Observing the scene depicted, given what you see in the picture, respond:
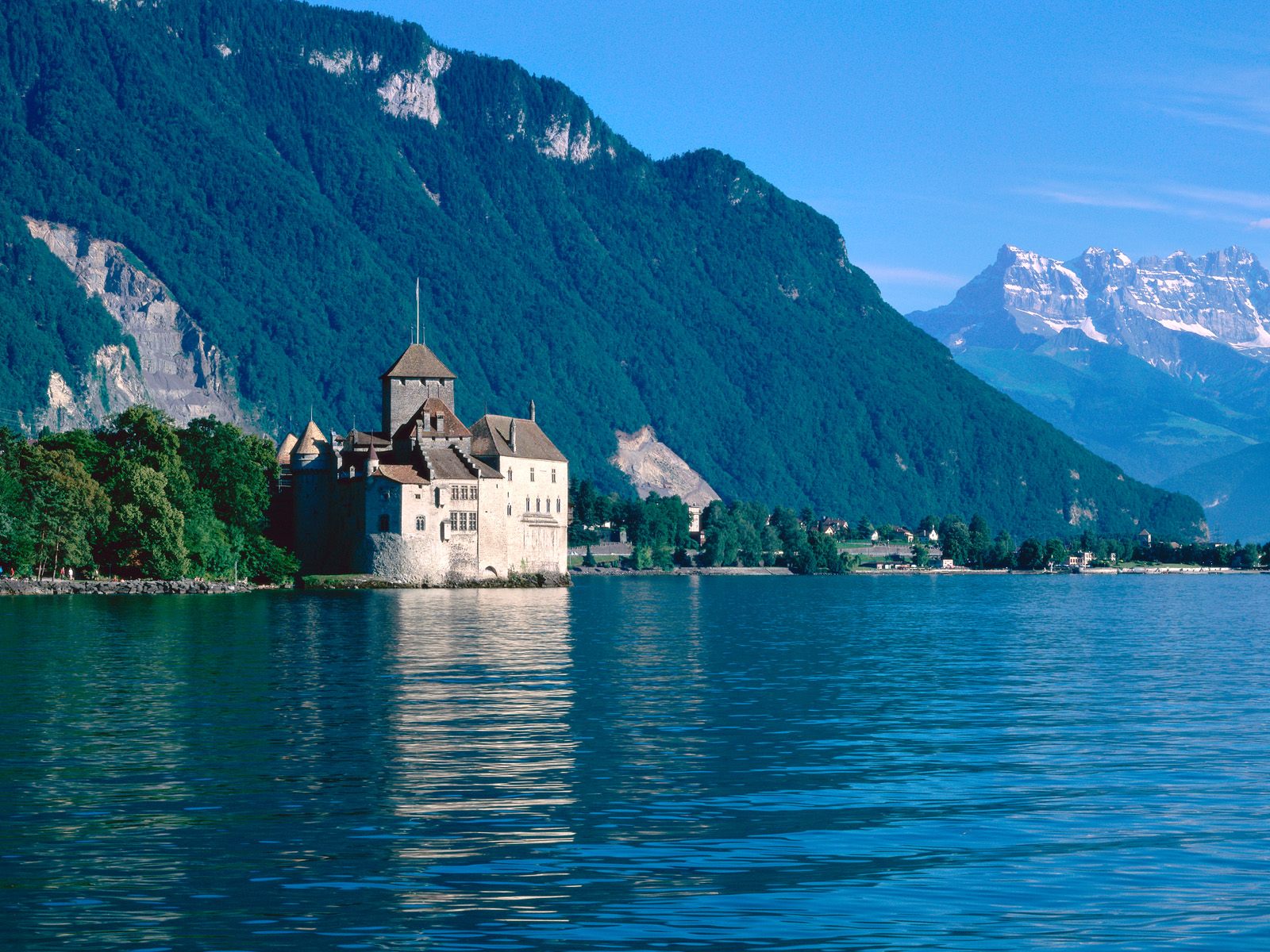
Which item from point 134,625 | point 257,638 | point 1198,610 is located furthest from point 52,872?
point 1198,610

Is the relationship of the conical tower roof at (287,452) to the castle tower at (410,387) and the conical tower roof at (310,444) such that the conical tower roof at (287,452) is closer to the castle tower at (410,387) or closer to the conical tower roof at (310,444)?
the conical tower roof at (310,444)

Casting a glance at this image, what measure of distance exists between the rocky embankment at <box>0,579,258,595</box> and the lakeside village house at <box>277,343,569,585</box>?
14.8 m

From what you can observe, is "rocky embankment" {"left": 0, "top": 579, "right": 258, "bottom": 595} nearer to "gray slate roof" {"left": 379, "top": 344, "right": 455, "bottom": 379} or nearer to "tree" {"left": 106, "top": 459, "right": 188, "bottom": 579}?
"tree" {"left": 106, "top": 459, "right": 188, "bottom": 579}

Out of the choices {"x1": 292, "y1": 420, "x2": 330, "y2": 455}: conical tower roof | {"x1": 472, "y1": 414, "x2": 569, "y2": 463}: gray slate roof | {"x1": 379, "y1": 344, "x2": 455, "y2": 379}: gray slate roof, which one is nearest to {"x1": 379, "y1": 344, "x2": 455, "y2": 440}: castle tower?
{"x1": 379, "y1": 344, "x2": 455, "y2": 379}: gray slate roof

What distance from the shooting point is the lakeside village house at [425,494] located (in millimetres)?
127875

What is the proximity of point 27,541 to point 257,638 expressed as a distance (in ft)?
148

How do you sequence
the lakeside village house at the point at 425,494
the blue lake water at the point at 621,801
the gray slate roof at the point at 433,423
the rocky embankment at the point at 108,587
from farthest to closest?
the gray slate roof at the point at 433,423 → the lakeside village house at the point at 425,494 → the rocky embankment at the point at 108,587 → the blue lake water at the point at 621,801

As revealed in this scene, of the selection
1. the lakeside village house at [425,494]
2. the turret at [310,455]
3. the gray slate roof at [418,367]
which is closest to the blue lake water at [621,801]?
the lakeside village house at [425,494]

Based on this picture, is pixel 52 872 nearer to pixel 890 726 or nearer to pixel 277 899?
pixel 277 899

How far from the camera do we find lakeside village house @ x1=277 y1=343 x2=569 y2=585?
128m

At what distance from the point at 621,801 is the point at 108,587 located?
88.4m

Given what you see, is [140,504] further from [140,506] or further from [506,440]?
[506,440]

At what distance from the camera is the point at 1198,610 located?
122 m

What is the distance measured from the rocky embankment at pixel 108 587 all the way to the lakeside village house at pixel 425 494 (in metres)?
14.8
